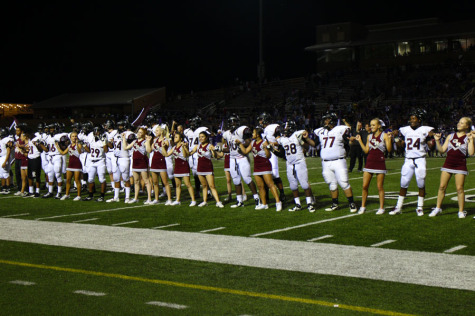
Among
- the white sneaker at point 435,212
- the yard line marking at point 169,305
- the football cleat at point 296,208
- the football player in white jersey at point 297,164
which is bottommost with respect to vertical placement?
the yard line marking at point 169,305

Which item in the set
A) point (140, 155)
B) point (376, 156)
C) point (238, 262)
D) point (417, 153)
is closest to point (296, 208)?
point (376, 156)

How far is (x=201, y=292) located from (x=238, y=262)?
1.26 m

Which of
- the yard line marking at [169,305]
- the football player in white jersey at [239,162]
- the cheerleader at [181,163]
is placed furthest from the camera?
the cheerleader at [181,163]

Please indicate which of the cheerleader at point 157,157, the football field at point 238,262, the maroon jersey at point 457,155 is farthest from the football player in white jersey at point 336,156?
the cheerleader at point 157,157

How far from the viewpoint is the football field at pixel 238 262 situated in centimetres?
518

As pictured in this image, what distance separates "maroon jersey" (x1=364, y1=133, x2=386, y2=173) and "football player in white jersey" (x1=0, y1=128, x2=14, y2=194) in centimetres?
915

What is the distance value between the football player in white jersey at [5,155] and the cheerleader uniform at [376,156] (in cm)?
915

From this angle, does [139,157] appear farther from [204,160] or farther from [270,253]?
[270,253]

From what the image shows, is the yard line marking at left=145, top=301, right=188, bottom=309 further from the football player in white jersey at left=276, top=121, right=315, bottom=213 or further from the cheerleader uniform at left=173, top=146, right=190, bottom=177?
the cheerleader uniform at left=173, top=146, right=190, bottom=177

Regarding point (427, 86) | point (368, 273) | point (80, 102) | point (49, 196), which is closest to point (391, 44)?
point (427, 86)

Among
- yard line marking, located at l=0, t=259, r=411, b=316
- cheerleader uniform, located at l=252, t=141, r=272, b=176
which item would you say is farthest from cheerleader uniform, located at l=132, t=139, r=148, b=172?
yard line marking, located at l=0, t=259, r=411, b=316

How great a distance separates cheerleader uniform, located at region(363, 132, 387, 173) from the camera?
34.1 ft

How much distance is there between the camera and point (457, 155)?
9562 millimetres

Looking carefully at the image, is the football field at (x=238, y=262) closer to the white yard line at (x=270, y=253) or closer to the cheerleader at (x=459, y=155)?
the white yard line at (x=270, y=253)
